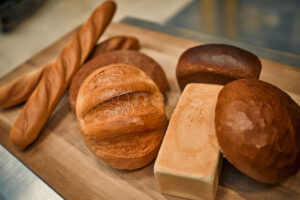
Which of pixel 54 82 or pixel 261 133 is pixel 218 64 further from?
pixel 54 82

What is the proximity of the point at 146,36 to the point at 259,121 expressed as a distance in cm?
93

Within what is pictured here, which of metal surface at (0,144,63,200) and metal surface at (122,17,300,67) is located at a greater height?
metal surface at (122,17,300,67)

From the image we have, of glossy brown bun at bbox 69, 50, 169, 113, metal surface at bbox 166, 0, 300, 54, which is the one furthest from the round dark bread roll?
metal surface at bbox 166, 0, 300, 54

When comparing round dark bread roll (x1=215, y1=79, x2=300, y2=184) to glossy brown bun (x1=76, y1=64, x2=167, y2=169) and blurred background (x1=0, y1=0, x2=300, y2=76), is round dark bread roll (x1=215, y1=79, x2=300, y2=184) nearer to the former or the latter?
glossy brown bun (x1=76, y1=64, x2=167, y2=169)

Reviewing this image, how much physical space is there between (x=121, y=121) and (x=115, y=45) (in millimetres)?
570

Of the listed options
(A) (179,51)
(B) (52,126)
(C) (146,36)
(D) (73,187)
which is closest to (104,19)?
(C) (146,36)

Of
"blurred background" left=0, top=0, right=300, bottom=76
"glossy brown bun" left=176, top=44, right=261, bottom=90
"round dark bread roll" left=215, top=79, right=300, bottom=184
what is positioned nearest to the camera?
"round dark bread roll" left=215, top=79, right=300, bottom=184

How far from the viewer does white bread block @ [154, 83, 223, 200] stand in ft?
2.51

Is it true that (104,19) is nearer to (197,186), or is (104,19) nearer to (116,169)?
(116,169)

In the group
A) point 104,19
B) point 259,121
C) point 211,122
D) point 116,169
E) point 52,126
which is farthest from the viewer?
point 104,19

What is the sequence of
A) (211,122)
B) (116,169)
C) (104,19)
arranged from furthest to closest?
(104,19), (116,169), (211,122)

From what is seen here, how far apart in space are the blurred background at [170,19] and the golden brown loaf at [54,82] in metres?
0.42

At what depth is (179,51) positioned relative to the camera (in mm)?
1380

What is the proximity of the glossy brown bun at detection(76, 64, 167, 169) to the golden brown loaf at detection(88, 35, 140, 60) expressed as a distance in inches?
16.5
